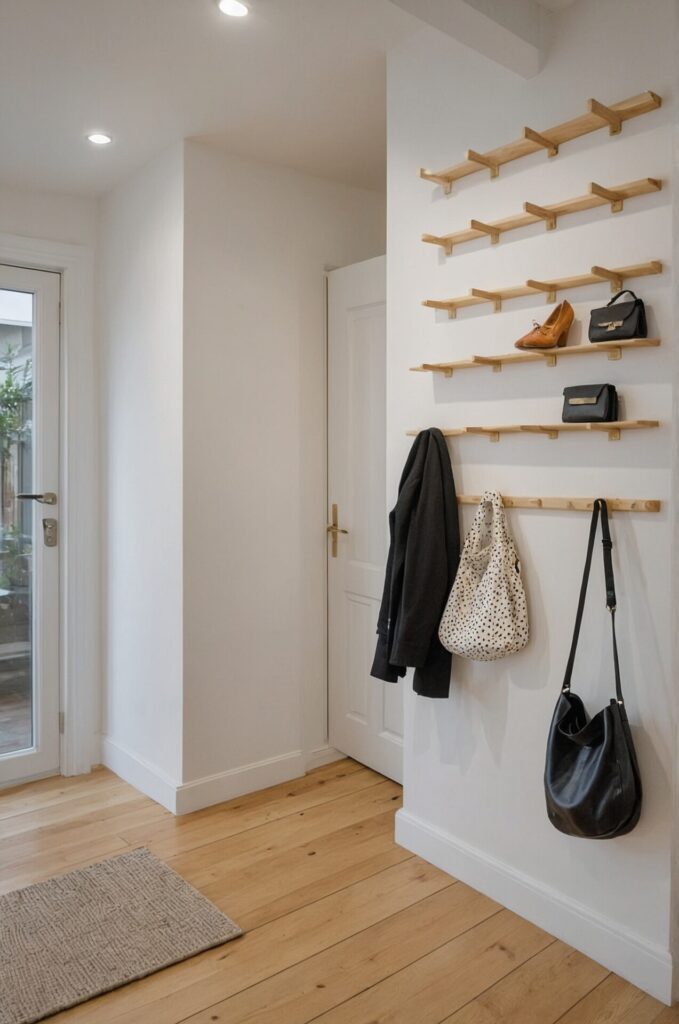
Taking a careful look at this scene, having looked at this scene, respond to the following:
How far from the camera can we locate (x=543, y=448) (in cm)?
215

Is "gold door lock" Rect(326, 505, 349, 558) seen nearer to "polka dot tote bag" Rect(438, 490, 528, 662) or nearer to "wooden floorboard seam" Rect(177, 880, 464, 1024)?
"polka dot tote bag" Rect(438, 490, 528, 662)

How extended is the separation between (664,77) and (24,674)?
10.3ft

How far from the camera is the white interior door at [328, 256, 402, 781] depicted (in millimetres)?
3135

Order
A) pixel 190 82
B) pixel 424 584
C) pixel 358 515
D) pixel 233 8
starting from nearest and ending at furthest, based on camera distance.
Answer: pixel 233 8 → pixel 424 584 → pixel 190 82 → pixel 358 515

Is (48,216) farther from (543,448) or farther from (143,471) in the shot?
(543,448)

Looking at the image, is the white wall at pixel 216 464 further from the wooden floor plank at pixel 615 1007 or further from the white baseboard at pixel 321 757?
the wooden floor plank at pixel 615 1007

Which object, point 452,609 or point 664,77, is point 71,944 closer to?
point 452,609

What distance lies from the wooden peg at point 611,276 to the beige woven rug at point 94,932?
1.97m

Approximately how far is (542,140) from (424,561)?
1.17 metres

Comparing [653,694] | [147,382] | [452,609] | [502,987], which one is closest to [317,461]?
[147,382]

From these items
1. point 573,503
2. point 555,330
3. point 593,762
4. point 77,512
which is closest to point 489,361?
point 555,330

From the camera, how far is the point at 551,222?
2.09 metres

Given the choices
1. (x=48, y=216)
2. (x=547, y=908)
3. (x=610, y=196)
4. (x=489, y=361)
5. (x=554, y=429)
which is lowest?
(x=547, y=908)

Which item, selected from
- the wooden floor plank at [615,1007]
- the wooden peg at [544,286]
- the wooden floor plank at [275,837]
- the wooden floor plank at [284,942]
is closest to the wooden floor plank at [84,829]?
the wooden floor plank at [275,837]
